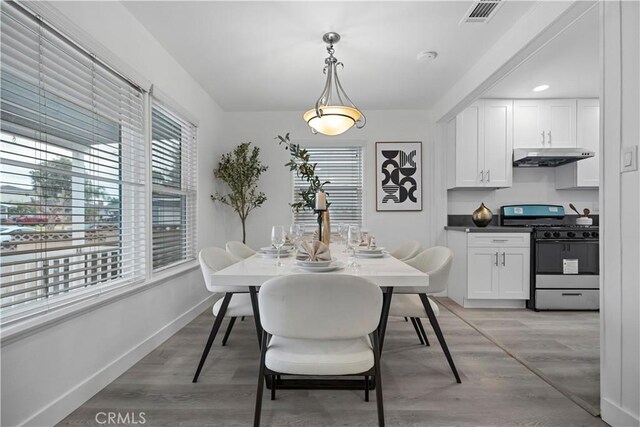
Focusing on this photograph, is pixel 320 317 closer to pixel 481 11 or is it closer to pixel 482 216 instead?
pixel 481 11

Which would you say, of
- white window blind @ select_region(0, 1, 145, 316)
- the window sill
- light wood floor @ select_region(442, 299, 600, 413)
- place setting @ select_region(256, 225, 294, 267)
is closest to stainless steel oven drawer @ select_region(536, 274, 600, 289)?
light wood floor @ select_region(442, 299, 600, 413)

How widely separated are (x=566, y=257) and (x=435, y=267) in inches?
87.5

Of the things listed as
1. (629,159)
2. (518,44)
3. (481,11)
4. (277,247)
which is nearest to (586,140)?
(518,44)

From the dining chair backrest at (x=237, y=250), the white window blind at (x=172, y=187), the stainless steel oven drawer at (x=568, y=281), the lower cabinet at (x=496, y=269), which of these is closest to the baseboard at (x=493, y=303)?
the lower cabinet at (x=496, y=269)

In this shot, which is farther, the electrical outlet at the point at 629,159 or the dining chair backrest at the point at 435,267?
the dining chair backrest at the point at 435,267

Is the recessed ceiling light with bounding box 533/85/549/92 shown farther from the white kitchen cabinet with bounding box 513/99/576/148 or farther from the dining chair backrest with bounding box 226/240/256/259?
the dining chair backrest with bounding box 226/240/256/259

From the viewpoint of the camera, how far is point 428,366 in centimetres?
221

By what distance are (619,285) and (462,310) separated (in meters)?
2.21

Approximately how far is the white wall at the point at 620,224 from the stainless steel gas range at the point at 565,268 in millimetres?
2153

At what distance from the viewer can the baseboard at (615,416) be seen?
1.47m

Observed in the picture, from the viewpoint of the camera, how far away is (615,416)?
1555mm

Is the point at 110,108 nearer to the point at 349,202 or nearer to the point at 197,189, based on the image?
the point at 197,189

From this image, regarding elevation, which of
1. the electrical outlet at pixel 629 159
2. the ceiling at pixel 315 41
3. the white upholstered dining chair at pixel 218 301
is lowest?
the white upholstered dining chair at pixel 218 301

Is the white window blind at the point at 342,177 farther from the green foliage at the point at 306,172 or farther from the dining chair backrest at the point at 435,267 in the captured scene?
the dining chair backrest at the point at 435,267
